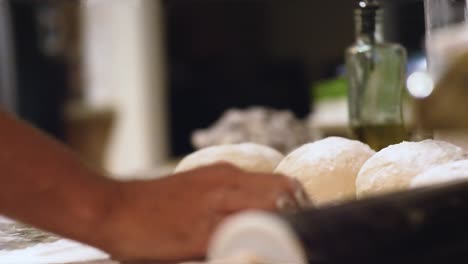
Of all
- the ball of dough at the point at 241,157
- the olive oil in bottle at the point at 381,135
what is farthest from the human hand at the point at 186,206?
the olive oil in bottle at the point at 381,135

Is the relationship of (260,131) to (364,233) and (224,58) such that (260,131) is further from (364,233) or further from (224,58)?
(224,58)

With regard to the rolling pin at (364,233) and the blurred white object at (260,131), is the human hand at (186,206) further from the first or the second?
the blurred white object at (260,131)

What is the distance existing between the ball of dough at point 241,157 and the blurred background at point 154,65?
7.90 feet

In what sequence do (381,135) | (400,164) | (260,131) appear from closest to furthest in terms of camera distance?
(400,164) < (381,135) < (260,131)

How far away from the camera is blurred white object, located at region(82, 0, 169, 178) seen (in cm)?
360

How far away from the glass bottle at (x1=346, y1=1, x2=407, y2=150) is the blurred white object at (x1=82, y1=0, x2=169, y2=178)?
2.62m

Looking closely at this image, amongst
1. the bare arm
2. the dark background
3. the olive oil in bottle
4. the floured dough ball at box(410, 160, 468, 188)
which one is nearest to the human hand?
the bare arm

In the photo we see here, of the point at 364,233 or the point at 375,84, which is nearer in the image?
the point at 364,233

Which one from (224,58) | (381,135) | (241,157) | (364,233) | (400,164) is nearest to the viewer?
(364,233)

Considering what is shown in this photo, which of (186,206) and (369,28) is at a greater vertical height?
(369,28)

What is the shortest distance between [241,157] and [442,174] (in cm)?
28

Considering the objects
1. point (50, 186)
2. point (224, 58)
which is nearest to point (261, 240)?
point (50, 186)

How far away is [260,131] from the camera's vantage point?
1481 millimetres

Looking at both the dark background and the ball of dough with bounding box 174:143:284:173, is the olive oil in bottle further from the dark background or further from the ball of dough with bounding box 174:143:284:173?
the dark background
